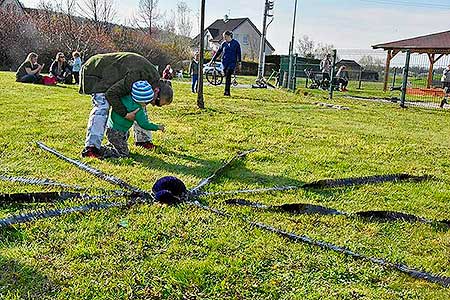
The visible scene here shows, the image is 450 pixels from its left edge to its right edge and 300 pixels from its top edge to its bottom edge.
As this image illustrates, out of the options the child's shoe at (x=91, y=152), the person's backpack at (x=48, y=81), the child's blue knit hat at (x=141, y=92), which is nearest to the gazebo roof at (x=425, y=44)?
the person's backpack at (x=48, y=81)

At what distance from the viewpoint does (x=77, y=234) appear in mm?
3049

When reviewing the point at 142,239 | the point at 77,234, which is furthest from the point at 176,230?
the point at 77,234

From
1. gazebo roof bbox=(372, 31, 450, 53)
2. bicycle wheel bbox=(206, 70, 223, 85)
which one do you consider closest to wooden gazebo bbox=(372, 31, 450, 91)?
gazebo roof bbox=(372, 31, 450, 53)

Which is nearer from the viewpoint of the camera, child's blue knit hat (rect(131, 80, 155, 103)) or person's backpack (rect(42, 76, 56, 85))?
child's blue knit hat (rect(131, 80, 155, 103))

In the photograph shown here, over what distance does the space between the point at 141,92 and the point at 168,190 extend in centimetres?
146

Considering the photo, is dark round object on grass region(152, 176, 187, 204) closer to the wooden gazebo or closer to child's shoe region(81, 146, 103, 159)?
child's shoe region(81, 146, 103, 159)

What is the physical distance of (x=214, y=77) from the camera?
18547mm

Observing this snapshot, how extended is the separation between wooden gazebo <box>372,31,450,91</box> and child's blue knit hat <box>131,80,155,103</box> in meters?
21.6

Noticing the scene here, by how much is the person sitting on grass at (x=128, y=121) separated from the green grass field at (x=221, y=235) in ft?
0.78

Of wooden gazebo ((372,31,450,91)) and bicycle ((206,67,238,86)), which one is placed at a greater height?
wooden gazebo ((372,31,450,91))

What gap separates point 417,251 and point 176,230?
5.26ft

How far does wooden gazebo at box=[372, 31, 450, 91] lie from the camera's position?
2436 centimetres

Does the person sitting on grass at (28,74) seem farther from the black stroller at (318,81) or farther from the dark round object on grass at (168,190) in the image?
the dark round object on grass at (168,190)

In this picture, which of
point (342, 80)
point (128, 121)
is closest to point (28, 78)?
point (128, 121)
